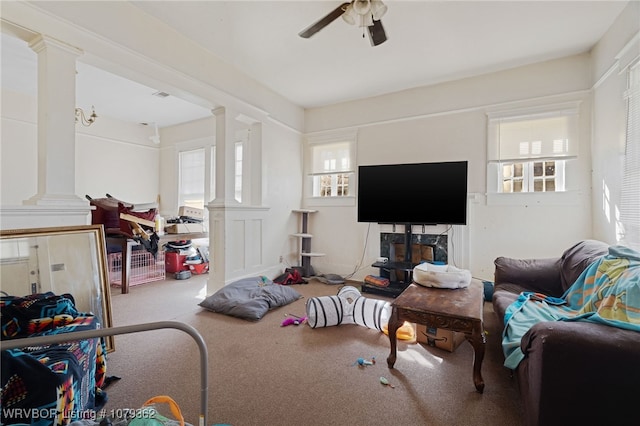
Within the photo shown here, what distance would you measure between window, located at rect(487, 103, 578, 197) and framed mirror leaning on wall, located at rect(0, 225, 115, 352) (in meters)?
4.12

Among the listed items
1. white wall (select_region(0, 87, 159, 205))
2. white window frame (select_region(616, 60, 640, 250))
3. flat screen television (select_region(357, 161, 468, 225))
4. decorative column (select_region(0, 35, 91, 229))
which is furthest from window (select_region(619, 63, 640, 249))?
white wall (select_region(0, 87, 159, 205))

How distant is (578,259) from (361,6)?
8.54 ft

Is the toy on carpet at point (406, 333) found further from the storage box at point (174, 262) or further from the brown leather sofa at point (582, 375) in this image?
the storage box at point (174, 262)

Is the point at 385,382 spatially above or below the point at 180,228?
below

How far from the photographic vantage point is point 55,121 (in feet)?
6.61

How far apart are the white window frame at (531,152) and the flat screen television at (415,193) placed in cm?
50

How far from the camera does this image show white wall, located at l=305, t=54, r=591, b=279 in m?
3.02

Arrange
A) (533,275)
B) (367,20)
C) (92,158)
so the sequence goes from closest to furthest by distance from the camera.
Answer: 1. (367,20)
2. (533,275)
3. (92,158)

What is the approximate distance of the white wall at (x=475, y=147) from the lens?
9.91 ft

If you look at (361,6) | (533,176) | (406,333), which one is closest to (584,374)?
(406,333)

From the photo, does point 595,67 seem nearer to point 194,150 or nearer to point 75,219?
point 75,219

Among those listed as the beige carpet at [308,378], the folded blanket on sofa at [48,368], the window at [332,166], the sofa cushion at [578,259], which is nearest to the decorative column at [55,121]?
the folded blanket on sofa at [48,368]

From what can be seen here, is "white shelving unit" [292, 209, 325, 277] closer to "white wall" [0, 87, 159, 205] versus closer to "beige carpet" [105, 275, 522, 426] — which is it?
"beige carpet" [105, 275, 522, 426]

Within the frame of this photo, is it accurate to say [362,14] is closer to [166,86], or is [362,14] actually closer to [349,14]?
[349,14]
